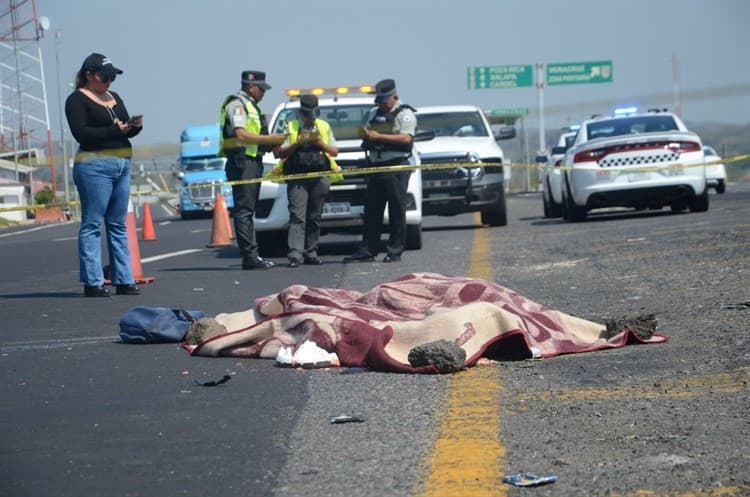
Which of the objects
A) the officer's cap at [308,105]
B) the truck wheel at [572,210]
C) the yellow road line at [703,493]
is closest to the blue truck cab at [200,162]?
the truck wheel at [572,210]

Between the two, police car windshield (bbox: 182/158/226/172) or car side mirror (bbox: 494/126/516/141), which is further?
police car windshield (bbox: 182/158/226/172)

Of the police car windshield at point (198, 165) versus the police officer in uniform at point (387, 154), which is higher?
the police officer in uniform at point (387, 154)

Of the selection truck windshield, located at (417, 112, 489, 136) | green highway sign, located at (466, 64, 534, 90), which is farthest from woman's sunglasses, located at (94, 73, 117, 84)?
green highway sign, located at (466, 64, 534, 90)

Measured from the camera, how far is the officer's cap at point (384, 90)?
1485 centimetres

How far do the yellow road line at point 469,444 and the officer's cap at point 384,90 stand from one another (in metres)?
8.49

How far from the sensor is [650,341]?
7309 millimetres

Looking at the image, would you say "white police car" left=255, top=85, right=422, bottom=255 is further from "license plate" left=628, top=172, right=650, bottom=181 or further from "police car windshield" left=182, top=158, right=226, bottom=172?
"police car windshield" left=182, top=158, right=226, bottom=172

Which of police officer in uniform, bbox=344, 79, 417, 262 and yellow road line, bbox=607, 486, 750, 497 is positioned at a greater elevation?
police officer in uniform, bbox=344, 79, 417, 262

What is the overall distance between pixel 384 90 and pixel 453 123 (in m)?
7.24

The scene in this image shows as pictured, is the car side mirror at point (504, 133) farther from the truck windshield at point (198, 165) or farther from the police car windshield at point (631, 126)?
the truck windshield at point (198, 165)

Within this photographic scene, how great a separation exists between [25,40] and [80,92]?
63523 mm

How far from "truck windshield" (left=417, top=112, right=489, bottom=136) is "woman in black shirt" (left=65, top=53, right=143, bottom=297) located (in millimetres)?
10567

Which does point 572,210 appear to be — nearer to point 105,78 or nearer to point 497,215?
point 497,215

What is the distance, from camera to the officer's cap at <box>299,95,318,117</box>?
14.8m
